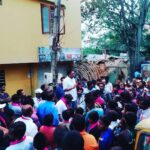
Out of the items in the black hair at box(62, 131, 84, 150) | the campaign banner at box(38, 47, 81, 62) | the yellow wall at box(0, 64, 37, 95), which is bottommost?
the yellow wall at box(0, 64, 37, 95)

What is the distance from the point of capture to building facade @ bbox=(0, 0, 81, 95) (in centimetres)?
1484

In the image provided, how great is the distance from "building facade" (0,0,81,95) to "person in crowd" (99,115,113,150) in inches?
374

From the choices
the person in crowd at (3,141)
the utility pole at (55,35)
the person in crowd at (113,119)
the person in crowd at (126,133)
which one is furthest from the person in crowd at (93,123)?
the utility pole at (55,35)

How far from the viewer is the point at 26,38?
1586 centimetres

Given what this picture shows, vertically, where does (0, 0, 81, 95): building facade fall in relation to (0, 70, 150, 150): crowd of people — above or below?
above

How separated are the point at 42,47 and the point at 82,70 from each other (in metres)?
3.75

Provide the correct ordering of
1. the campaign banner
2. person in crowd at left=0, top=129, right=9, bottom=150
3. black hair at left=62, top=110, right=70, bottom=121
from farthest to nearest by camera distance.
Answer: the campaign banner
black hair at left=62, top=110, right=70, bottom=121
person in crowd at left=0, top=129, right=9, bottom=150

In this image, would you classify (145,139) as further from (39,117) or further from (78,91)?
(78,91)

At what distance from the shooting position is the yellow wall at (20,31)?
1468 cm

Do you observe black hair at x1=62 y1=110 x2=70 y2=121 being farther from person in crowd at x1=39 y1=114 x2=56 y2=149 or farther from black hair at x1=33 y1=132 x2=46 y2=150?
black hair at x1=33 y1=132 x2=46 y2=150

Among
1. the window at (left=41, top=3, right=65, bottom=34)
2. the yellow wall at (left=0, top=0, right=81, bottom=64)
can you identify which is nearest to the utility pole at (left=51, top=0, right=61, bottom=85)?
the yellow wall at (left=0, top=0, right=81, bottom=64)

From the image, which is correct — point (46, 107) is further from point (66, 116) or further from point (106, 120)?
point (106, 120)

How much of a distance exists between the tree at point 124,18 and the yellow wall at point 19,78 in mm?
7521

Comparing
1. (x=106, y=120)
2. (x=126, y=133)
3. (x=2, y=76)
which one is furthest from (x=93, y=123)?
(x=2, y=76)
